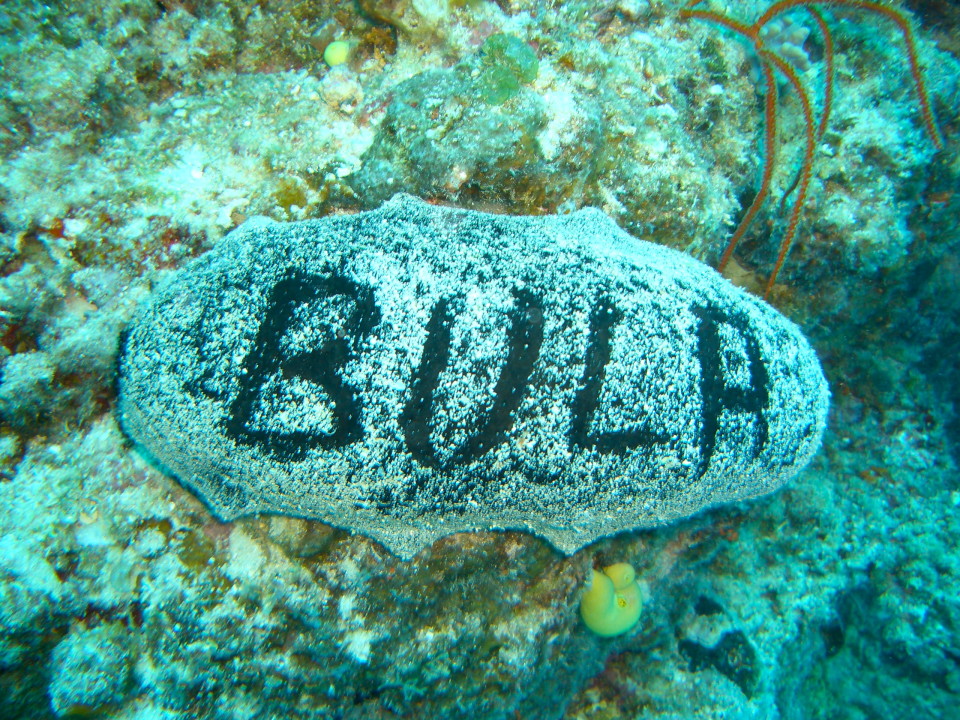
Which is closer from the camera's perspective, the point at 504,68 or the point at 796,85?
the point at 504,68

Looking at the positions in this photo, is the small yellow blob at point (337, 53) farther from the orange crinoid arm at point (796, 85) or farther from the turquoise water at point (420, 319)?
the orange crinoid arm at point (796, 85)

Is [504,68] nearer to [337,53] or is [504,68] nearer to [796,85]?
[337,53]

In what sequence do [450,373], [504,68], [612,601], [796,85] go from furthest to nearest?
[612,601] → [796,85] → [504,68] → [450,373]

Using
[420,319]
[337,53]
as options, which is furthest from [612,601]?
[337,53]

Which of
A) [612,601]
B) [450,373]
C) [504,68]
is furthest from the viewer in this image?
[612,601]

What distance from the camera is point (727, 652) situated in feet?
10.3

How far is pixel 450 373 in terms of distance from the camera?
160cm

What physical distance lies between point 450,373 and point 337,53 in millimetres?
1820

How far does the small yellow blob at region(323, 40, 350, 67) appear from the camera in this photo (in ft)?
7.70

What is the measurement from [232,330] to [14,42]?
1675 mm

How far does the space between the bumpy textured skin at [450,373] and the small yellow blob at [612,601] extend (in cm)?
92

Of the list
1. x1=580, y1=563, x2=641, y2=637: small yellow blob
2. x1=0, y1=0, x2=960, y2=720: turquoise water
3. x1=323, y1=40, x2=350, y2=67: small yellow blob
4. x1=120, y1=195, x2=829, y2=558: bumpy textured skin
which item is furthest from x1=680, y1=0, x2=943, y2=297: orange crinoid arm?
x1=580, y1=563, x2=641, y2=637: small yellow blob

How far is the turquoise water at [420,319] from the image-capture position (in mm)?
1671

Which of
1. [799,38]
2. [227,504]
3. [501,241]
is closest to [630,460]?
[501,241]
